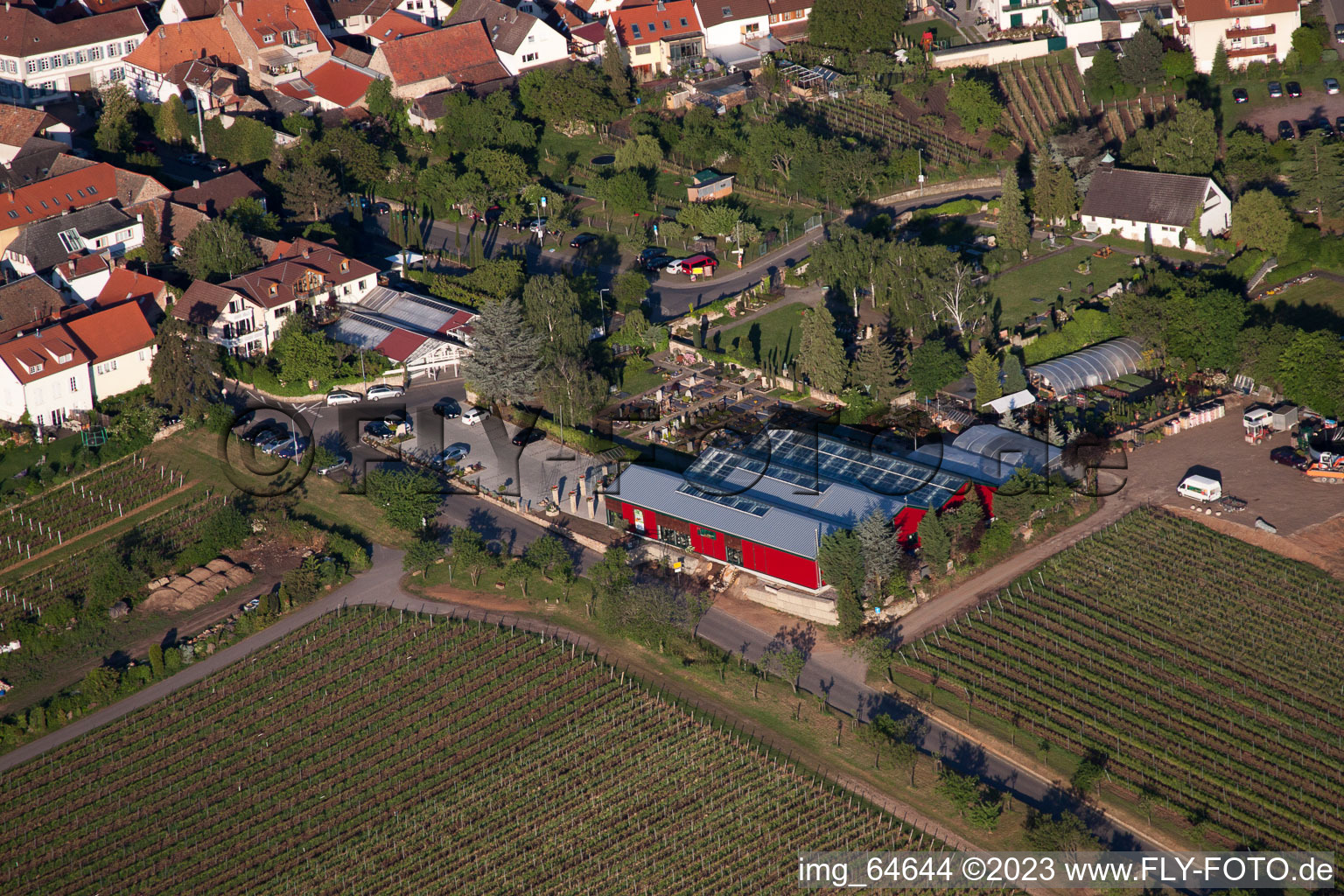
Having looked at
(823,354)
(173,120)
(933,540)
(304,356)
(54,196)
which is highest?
(173,120)

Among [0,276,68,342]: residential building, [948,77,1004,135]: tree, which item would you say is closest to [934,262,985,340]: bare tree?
[948,77,1004,135]: tree

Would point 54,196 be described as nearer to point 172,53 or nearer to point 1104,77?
point 172,53

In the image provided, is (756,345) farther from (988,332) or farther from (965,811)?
(965,811)

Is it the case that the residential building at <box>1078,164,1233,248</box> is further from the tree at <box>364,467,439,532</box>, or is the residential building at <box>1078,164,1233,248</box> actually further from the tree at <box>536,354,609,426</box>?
the tree at <box>364,467,439,532</box>

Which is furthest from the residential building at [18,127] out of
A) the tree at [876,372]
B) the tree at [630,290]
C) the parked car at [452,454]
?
the tree at [876,372]

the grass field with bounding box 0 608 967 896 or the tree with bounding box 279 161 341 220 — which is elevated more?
the tree with bounding box 279 161 341 220

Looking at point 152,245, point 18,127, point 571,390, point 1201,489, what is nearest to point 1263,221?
point 1201,489
